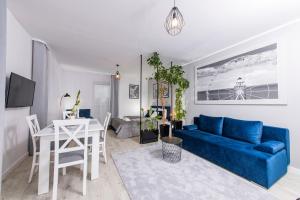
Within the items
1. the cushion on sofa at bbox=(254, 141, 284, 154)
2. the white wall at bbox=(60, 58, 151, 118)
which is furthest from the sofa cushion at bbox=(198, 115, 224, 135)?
the white wall at bbox=(60, 58, 151, 118)

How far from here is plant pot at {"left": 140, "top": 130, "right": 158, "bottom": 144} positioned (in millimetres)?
3965

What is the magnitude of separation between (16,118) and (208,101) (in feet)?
14.4

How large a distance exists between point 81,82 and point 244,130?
6249 millimetres

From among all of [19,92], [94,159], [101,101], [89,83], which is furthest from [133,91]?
[94,159]

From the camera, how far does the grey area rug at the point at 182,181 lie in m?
1.79

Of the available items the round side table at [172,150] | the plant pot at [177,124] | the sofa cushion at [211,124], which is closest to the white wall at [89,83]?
the plant pot at [177,124]

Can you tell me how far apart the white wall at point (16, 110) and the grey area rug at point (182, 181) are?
1761 mm

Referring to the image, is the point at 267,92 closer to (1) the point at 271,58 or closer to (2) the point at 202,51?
(1) the point at 271,58

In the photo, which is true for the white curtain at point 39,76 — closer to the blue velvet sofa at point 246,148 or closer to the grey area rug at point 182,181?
the grey area rug at point 182,181

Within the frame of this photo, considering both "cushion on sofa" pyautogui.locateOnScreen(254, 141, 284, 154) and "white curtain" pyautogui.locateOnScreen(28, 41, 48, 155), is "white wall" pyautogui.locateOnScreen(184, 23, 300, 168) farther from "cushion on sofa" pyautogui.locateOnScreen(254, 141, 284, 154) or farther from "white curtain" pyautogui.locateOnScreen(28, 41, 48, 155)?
"white curtain" pyautogui.locateOnScreen(28, 41, 48, 155)

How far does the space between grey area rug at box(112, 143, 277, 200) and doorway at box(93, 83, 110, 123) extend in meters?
4.03

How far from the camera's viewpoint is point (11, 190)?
1839 millimetres

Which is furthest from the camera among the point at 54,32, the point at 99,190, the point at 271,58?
the point at 54,32

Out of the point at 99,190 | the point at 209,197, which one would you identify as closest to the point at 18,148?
the point at 99,190
